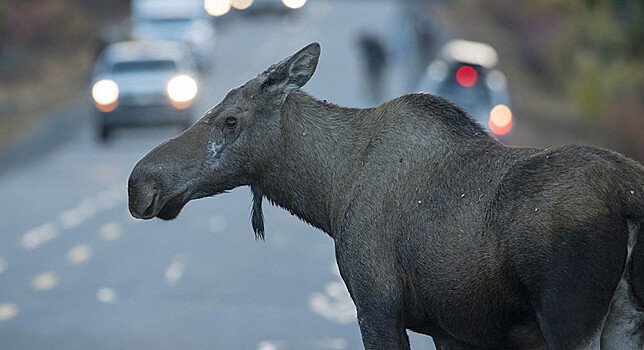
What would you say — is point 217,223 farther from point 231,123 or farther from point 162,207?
point 162,207

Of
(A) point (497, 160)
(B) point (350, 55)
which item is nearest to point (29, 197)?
(A) point (497, 160)

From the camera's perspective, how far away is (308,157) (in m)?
6.38

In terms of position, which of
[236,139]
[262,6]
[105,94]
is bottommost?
[236,139]

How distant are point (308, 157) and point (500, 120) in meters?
14.6

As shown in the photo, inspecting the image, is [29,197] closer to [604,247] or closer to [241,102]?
[241,102]

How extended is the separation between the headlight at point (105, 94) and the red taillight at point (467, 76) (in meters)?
8.27

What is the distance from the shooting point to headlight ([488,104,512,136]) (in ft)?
67.2

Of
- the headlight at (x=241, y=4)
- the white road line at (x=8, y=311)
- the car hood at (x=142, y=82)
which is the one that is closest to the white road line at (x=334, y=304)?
the white road line at (x=8, y=311)

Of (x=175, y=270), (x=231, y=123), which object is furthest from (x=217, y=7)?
(x=231, y=123)

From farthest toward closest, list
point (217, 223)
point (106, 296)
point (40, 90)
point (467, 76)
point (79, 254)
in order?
1. point (40, 90)
2. point (467, 76)
3. point (217, 223)
4. point (79, 254)
5. point (106, 296)

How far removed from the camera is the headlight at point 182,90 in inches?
1034

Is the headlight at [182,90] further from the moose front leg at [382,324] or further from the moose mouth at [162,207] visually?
the moose front leg at [382,324]

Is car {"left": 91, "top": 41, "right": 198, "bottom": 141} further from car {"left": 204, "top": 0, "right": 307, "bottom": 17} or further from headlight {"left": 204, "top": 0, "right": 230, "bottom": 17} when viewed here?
car {"left": 204, "top": 0, "right": 307, "bottom": 17}

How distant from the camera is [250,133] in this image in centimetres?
640
